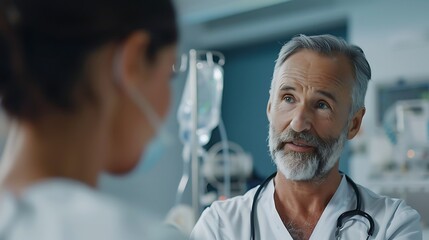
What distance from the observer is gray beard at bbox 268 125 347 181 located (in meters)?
1.66

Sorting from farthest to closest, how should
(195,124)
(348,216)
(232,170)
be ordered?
(232,170) → (195,124) → (348,216)

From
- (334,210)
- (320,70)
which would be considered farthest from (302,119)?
(334,210)

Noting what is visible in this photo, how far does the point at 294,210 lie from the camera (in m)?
1.72

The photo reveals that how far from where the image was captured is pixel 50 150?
25.4 inches

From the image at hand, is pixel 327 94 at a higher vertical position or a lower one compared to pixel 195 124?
higher

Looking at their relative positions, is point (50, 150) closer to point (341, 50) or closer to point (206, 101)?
point (341, 50)

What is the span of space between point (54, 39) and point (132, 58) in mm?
95

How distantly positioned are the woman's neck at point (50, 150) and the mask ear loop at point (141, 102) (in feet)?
0.17

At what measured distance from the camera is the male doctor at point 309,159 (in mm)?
1642

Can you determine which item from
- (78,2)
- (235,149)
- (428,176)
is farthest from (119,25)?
(235,149)

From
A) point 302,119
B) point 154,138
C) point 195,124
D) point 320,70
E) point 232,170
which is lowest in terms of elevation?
point 232,170

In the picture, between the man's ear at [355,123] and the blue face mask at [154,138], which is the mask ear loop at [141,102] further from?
the man's ear at [355,123]

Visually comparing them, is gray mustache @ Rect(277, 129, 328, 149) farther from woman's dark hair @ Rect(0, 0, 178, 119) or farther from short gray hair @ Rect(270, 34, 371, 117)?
woman's dark hair @ Rect(0, 0, 178, 119)

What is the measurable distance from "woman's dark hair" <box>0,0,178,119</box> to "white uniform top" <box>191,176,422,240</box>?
1.00 metres
